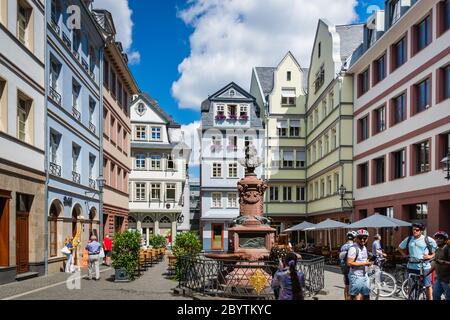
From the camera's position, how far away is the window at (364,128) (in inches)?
1271

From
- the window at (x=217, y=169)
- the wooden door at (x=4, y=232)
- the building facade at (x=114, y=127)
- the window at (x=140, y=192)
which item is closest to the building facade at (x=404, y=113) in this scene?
the building facade at (x=114, y=127)

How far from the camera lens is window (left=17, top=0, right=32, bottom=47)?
60.5 ft

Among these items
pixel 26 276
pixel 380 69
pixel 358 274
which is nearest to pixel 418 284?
pixel 358 274

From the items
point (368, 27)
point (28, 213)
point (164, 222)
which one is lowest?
point (164, 222)

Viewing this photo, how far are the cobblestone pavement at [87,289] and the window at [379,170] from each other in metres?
15.7

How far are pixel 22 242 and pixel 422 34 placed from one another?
65.3 ft

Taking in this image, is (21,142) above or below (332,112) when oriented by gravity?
below

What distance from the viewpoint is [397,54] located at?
27.7 metres

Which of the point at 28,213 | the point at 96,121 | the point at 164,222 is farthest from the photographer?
the point at 164,222

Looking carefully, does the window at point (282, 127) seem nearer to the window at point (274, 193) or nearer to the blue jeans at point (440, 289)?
the window at point (274, 193)

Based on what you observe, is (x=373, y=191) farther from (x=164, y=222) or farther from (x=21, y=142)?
(x=164, y=222)

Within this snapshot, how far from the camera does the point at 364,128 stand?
33.0 metres

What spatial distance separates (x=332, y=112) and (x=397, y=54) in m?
9.71

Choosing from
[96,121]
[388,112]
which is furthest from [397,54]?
[96,121]
